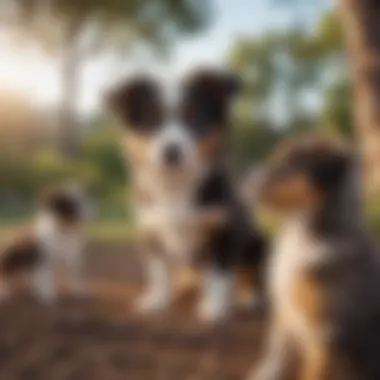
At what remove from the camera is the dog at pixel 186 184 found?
3.58ft

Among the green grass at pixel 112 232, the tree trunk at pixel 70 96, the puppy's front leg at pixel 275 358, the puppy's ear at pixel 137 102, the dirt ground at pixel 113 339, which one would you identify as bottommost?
the puppy's front leg at pixel 275 358

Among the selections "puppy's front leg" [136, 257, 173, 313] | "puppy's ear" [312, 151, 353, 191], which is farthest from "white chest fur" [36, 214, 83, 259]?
"puppy's ear" [312, 151, 353, 191]

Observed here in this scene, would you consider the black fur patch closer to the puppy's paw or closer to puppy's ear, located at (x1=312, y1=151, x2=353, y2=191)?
the puppy's paw

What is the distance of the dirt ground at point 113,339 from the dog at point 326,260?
9cm

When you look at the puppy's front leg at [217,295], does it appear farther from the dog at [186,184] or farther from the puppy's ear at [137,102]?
the puppy's ear at [137,102]

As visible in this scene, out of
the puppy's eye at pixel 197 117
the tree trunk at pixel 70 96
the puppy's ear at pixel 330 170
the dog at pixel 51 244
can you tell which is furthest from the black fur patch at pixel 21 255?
the puppy's ear at pixel 330 170

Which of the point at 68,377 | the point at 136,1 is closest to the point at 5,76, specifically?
the point at 136,1

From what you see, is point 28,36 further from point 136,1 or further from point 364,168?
point 364,168

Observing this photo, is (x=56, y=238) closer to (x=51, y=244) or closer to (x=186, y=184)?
(x=51, y=244)

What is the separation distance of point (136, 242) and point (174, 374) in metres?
0.18

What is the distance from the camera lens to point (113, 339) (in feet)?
3.77

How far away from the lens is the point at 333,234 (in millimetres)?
1033

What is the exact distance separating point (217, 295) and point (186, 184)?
0.15 meters

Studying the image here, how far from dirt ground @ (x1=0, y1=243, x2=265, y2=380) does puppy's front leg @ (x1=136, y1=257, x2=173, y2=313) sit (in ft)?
0.05
